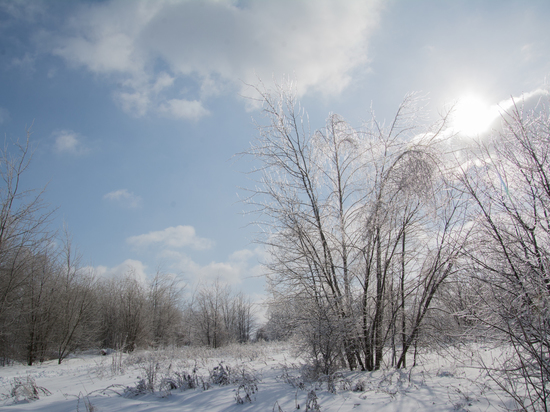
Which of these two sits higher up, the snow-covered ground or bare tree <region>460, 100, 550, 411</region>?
bare tree <region>460, 100, 550, 411</region>

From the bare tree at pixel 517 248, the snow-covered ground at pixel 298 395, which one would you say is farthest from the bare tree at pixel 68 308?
the bare tree at pixel 517 248

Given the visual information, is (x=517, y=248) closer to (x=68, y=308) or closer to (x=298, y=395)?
(x=298, y=395)

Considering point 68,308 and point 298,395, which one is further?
point 68,308

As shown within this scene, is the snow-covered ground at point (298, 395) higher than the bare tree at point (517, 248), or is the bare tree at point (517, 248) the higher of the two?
the bare tree at point (517, 248)

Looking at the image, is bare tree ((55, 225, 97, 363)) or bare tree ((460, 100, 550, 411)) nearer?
bare tree ((460, 100, 550, 411))

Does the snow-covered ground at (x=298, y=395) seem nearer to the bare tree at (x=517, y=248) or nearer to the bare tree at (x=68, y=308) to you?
the bare tree at (x=517, y=248)

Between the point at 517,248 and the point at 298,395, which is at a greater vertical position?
the point at 517,248

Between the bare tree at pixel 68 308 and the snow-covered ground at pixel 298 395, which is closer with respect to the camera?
the snow-covered ground at pixel 298 395

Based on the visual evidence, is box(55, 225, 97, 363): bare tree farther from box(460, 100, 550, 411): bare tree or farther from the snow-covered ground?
box(460, 100, 550, 411): bare tree

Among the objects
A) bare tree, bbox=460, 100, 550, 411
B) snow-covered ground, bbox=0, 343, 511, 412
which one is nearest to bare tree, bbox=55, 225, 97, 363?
snow-covered ground, bbox=0, 343, 511, 412

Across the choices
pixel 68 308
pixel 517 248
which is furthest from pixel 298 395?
pixel 68 308

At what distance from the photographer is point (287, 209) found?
19.5ft

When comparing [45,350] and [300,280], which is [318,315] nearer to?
[300,280]

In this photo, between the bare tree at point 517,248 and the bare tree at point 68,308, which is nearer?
the bare tree at point 517,248
